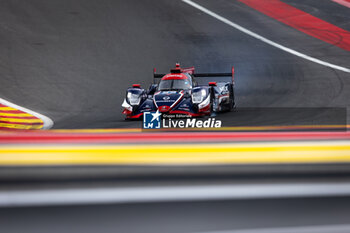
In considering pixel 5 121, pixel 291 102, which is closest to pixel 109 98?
pixel 5 121

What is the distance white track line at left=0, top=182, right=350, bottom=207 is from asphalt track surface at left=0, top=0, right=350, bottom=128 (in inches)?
237

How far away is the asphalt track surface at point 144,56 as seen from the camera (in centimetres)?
1004

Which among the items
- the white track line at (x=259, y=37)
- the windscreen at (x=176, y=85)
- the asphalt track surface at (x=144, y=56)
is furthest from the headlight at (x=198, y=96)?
the white track line at (x=259, y=37)

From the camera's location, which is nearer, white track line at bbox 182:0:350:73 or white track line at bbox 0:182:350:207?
white track line at bbox 0:182:350:207

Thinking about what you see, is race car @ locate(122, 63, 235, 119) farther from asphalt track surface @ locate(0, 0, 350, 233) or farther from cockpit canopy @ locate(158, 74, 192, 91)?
asphalt track surface @ locate(0, 0, 350, 233)

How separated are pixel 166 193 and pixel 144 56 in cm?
1345

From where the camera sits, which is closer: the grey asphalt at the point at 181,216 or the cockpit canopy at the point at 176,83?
the grey asphalt at the point at 181,216

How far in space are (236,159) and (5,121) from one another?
7.32 metres

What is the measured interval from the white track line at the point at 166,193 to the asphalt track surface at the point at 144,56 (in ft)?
19.8

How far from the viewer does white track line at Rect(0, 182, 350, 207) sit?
1526 mm

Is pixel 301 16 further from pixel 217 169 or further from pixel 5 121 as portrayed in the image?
pixel 217 169

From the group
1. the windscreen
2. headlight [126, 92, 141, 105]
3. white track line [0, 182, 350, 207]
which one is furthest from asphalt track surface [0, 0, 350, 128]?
white track line [0, 182, 350, 207]

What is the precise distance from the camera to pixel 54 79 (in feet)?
39.8

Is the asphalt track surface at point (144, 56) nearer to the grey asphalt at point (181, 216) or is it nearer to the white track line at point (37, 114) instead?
the white track line at point (37, 114)
